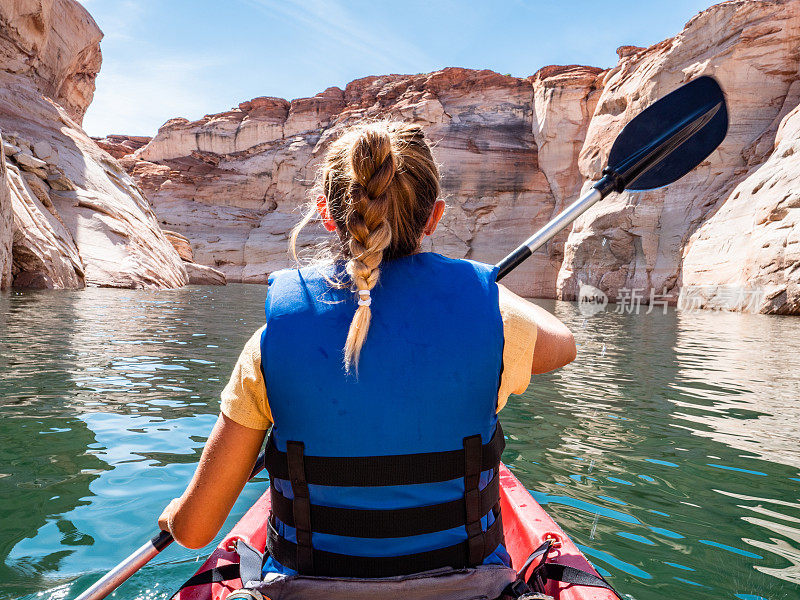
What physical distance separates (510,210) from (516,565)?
102 feet

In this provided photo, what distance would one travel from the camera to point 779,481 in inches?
125

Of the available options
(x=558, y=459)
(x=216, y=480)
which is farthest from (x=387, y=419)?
(x=558, y=459)

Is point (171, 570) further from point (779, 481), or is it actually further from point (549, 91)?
point (549, 91)

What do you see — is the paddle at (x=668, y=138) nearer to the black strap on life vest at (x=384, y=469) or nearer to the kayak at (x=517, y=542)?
Answer: the kayak at (x=517, y=542)

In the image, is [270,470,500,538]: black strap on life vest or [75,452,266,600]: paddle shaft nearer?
[270,470,500,538]: black strap on life vest

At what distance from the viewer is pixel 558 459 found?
3539mm

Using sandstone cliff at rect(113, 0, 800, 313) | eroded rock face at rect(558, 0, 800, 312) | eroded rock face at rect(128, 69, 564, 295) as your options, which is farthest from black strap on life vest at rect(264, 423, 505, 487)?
eroded rock face at rect(128, 69, 564, 295)

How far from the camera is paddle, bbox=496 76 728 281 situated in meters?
2.33

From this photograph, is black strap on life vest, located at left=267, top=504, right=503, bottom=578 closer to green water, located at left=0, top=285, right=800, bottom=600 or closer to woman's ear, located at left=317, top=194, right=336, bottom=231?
woman's ear, located at left=317, top=194, right=336, bottom=231

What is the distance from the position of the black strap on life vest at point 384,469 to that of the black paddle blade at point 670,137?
5.45ft

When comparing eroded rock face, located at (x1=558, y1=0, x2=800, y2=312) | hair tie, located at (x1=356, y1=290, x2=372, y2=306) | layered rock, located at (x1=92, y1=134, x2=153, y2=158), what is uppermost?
layered rock, located at (x1=92, y1=134, x2=153, y2=158)

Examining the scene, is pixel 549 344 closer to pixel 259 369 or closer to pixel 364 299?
pixel 364 299

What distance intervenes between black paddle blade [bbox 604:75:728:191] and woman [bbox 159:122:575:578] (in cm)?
146

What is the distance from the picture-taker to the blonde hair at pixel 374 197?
1.13m
